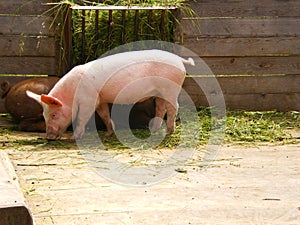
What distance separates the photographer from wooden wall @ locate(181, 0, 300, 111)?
652 cm

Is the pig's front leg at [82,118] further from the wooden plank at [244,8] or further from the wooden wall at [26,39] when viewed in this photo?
the wooden plank at [244,8]

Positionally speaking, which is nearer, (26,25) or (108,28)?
(108,28)

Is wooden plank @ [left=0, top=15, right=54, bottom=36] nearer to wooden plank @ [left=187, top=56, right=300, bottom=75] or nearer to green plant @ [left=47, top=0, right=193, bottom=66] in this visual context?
green plant @ [left=47, top=0, right=193, bottom=66]

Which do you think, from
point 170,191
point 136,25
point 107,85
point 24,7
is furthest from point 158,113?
point 170,191

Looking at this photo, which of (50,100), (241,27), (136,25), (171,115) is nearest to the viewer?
(50,100)

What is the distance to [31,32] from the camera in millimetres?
6281

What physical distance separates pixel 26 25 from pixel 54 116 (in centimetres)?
128

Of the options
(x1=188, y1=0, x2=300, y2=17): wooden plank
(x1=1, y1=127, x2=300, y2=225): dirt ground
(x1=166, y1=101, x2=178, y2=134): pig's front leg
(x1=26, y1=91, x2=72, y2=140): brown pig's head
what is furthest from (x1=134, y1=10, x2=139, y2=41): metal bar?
(x1=1, y1=127, x2=300, y2=225): dirt ground

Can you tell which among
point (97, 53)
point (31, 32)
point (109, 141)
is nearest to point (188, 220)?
point (109, 141)

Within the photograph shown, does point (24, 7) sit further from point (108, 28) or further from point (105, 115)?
point (105, 115)

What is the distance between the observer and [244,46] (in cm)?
661

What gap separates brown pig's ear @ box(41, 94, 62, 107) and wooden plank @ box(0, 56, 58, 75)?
1.01m

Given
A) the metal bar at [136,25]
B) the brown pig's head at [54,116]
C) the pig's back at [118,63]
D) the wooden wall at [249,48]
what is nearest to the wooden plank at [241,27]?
the wooden wall at [249,48]

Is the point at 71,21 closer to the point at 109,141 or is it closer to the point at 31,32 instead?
the point at 31,32
